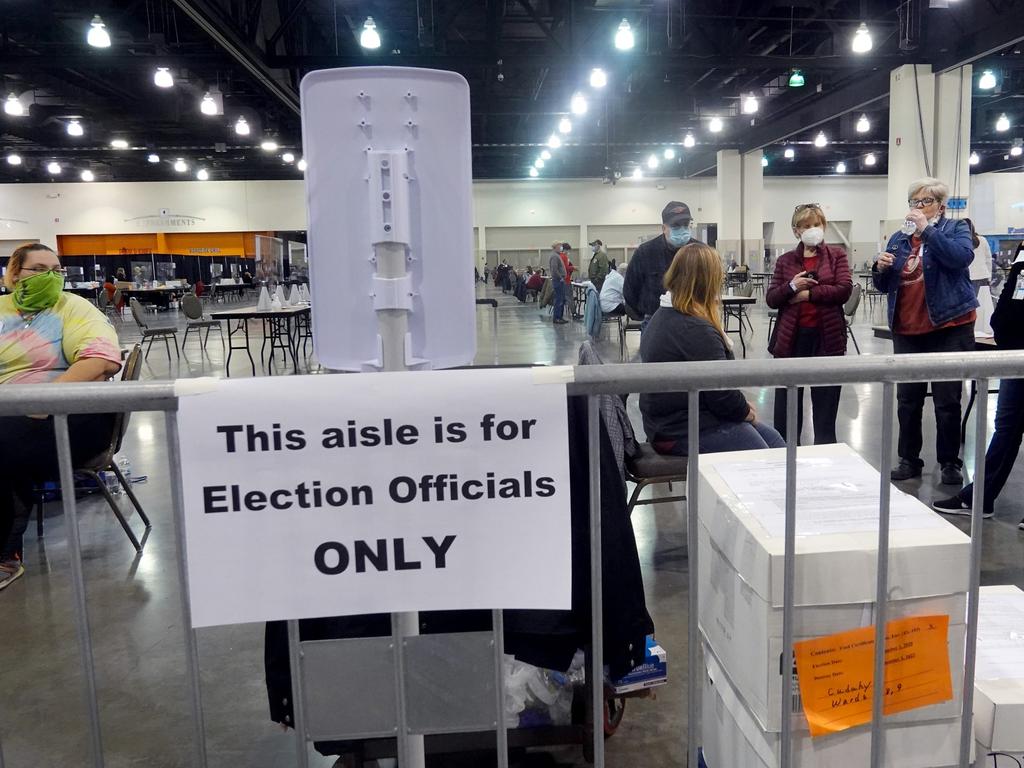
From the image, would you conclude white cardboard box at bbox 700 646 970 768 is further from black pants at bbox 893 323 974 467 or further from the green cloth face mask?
the green cloth face mask

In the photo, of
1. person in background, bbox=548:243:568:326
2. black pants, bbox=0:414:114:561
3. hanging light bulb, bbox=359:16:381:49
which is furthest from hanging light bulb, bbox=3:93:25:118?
black pants, bbox=0:414:114:561

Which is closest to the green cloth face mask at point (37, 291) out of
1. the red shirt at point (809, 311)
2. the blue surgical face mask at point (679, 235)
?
the blue surgical face mask at point (679, 235)

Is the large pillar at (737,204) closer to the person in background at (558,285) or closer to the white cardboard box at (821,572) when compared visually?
the person in background at (558,285)

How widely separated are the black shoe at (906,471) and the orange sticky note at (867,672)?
9.83 feet

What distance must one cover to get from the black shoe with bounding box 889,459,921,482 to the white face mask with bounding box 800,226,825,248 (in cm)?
125

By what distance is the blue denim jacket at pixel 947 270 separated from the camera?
11.5ft

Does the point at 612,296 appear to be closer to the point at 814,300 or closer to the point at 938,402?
the point at 814,300

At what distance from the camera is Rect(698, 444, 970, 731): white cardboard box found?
4.15 ft

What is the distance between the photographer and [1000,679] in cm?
143

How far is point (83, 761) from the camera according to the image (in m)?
1.94

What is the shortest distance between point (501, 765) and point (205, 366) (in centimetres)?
886

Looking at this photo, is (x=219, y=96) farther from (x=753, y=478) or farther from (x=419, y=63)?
(x=753, y=478)

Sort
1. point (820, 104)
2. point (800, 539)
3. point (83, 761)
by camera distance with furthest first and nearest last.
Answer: point (820, 104) → point (83, 761) → point (800, 539)

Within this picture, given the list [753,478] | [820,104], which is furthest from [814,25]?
[753,478]
